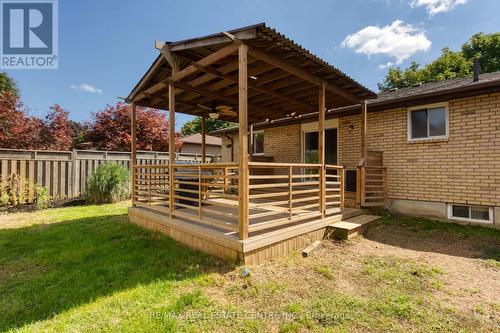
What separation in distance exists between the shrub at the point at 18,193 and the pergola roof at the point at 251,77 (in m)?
5.28

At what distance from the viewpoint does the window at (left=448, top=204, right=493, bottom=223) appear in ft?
18.9

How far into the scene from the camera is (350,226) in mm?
5152

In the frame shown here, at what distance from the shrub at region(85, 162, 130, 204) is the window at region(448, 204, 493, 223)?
11072mm

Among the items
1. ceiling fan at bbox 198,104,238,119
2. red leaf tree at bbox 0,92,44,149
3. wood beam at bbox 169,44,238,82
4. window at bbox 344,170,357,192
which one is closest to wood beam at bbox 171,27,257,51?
wood beam at bbox 169,44,238,82

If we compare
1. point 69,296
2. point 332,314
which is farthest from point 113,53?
point 332,314

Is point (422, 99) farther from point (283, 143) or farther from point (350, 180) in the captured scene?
point (283, 143)

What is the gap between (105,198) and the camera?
9641 mm

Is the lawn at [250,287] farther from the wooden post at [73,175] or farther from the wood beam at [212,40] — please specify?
the wooden post at [73,175]

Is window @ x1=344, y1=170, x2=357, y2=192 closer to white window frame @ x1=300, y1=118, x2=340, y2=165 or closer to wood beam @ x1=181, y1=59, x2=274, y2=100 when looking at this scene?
white window frame @ x1=300, y1=118, x2=340, y2=165

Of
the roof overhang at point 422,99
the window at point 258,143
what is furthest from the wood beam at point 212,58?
the window at point 258,143

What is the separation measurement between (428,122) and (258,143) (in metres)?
6.54

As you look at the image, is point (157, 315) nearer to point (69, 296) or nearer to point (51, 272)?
point (69, 296)

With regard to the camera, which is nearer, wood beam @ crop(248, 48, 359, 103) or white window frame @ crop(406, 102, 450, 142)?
wood beam @ crop(248, 48, 359, 103)

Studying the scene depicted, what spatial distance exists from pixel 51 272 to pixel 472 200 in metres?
8.69
